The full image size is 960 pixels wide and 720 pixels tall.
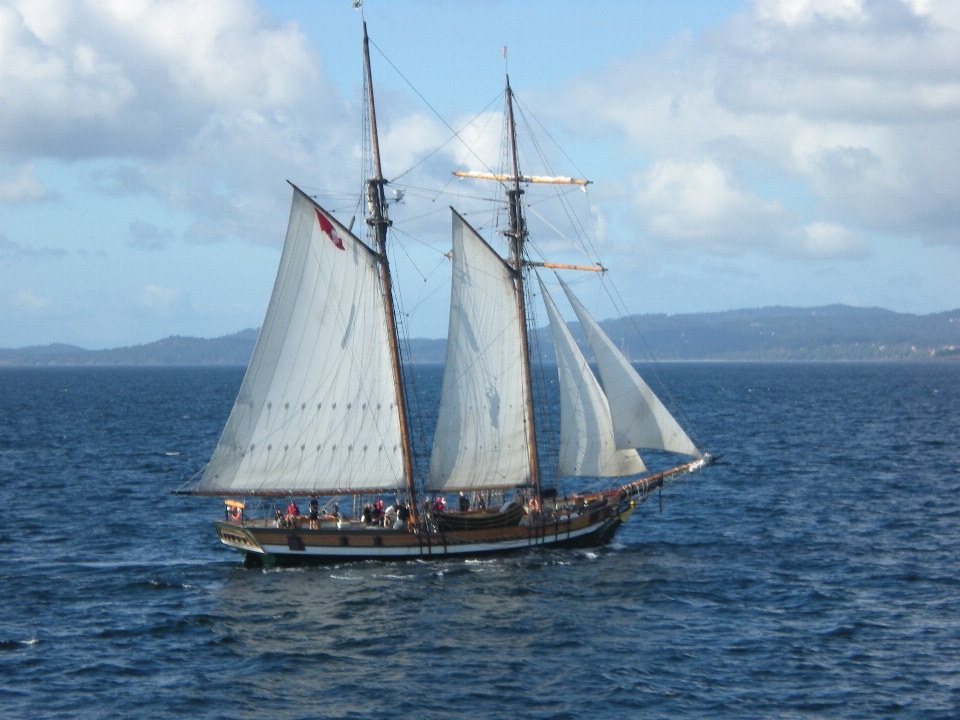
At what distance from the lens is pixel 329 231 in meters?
56.0

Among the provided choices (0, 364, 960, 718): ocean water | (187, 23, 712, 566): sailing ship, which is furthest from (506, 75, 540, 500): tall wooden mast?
(0, 364, 960, 718): ocean water

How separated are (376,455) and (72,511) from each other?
79.7 ft

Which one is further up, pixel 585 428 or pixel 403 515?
pixel 585 428

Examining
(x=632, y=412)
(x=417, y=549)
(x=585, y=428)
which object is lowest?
(x=417, y=549)

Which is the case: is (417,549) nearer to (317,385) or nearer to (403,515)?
(403,515)

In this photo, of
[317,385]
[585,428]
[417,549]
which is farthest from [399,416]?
[585,428]

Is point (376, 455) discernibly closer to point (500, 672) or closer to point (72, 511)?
point (500, 672)

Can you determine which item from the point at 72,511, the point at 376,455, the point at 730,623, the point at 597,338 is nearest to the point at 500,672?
the point at 730,623

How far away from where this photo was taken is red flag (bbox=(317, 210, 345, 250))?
55.8 meters

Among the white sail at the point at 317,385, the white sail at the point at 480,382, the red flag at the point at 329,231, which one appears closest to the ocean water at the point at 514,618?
the white sail at the point at 317,385

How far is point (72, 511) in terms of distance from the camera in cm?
7031

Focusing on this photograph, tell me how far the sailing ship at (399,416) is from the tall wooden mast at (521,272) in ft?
0.28

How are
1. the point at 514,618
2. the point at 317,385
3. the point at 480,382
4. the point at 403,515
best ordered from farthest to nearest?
the point at 480,382 < the point at 403,515 < the point at 317,385 < the point at 514,618

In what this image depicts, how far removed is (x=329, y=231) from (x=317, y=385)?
762cm
